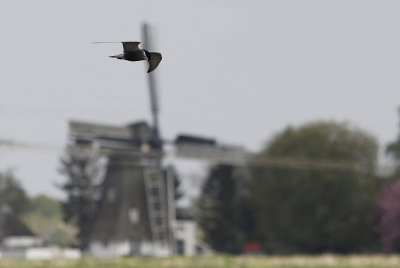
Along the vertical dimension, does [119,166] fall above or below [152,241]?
Answer: above

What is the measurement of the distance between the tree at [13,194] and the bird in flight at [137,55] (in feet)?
435

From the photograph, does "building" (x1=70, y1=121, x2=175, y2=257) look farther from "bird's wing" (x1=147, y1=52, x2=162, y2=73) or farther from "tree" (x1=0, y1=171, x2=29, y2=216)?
"bird's wing" (x1=147, y1=52, x2=162, y2=73)

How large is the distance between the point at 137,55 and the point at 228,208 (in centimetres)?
9621

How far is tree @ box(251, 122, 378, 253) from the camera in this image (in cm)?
8962

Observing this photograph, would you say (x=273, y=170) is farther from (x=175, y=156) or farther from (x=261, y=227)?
(x=175, y=156)

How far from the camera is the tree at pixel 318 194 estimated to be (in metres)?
89.6

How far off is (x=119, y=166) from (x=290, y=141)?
27782 millimetres

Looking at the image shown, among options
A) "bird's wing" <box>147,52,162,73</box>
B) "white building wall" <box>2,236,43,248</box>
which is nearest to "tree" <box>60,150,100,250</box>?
"white building wall" <box>2,236,43,248</box>

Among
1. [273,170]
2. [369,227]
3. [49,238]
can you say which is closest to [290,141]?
[273,170]

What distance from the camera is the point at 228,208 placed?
334ft

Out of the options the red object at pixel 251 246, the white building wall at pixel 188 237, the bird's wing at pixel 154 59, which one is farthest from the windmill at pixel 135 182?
the bird's wing at pixel 154 59

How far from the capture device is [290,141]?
9788 centimetres

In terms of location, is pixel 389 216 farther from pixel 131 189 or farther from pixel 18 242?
pixel 18 242

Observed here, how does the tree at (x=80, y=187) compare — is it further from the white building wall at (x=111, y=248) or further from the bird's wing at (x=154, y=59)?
the bird's wing at (x=154, y=59)
